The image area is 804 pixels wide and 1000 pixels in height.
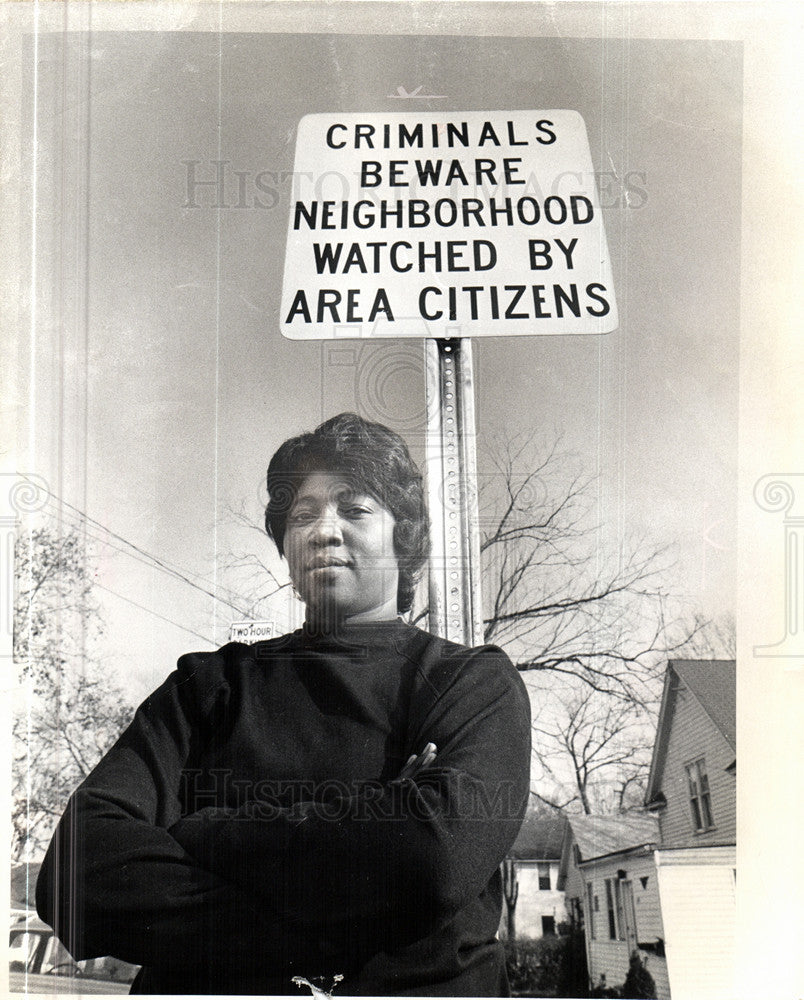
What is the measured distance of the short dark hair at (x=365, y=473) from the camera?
12.3ft

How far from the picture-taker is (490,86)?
3.92 metres

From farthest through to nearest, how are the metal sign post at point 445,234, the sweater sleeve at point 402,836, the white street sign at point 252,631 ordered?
the metal sign post at point 445,234, the white street sign at point 252,631, the sweater sleeve at point 402,836

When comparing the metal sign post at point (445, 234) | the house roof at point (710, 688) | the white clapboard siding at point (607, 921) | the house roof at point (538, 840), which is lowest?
the white clapboard siding at point (607, 921)

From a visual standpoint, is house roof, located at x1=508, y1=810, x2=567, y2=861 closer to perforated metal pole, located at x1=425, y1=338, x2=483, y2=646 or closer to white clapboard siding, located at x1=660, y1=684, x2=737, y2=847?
white clapboard siding, located at x1=660, y1=684, x2=737, y2=847

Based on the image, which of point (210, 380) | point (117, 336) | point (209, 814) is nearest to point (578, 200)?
point (210, 380)

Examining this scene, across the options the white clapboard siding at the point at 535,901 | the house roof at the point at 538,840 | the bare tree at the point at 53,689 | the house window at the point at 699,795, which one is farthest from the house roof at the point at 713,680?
the bare tree at the point at 53,689

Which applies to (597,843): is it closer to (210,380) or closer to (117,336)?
(210,380)

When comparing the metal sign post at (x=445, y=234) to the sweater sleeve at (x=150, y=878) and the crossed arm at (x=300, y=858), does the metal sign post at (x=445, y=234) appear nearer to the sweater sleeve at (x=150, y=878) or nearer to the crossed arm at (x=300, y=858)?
the crossed arm at (x=300, y=858)

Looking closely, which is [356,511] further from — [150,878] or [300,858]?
[150,878]

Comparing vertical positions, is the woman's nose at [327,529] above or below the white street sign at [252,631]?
above

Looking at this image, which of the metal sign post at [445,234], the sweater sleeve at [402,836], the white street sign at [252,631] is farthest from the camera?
the metal sign post at [445,234]

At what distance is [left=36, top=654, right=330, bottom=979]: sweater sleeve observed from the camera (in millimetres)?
3553

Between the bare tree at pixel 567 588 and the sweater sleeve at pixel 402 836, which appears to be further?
the bare tree at pixel 567 588

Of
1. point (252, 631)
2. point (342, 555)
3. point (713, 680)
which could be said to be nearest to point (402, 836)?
point (252, 631)
